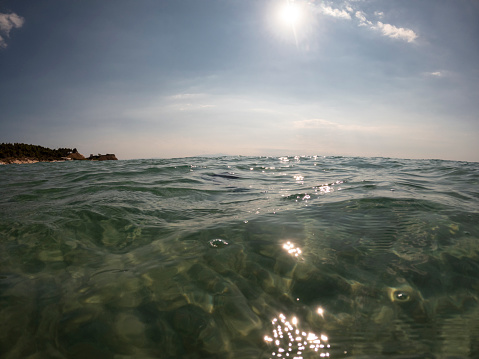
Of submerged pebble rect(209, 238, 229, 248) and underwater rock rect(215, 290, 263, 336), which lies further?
submerged pebble rect(209, 238, 229, 248)

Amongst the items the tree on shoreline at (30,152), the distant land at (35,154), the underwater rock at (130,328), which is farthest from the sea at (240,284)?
the tree on shoreline at (30,152)

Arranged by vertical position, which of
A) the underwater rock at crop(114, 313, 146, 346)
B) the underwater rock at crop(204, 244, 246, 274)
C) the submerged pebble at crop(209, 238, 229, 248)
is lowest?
the underwater rock at crop(114, 313, 146, 346)

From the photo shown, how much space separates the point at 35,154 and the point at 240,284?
98.2 ft

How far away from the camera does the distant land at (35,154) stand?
2033cm

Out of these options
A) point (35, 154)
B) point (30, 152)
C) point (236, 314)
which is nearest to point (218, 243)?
point (236, 314)

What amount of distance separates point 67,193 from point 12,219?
1842 millimetres

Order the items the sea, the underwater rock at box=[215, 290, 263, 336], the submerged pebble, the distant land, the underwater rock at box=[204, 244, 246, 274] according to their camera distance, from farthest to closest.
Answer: the distant land < the submerged pebble < the underwater rock at box=[204, 244, 246, 274] < the underwater rock at box=[215, 290, 263, 336] < the sea

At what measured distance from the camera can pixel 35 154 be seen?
23.2m

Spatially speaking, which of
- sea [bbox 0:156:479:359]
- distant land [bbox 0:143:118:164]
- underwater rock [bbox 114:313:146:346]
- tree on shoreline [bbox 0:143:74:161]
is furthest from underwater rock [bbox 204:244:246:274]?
tree on shoreline [bbox 0:143:74:161]

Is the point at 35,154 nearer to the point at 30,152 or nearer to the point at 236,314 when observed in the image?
the point at 30,152

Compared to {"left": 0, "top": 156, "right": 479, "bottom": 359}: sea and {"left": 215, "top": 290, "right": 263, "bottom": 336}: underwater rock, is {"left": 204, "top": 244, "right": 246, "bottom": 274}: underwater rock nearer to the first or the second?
{"left": 0, "top": 156, "right": 479, "bottom": 359}: sea

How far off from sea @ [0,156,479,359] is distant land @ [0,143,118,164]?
76.4 feet

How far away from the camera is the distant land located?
2033cm

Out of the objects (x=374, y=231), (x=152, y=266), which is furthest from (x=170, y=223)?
(x=374, y=231)
